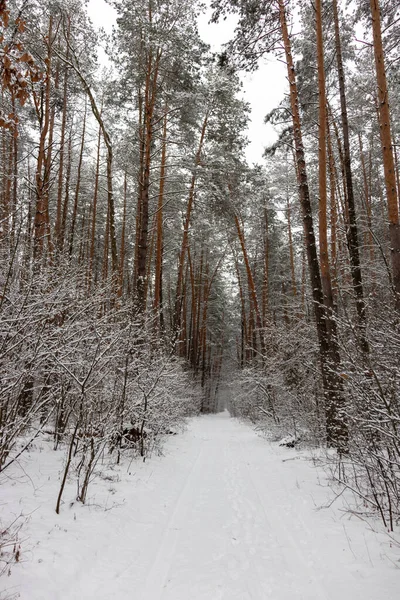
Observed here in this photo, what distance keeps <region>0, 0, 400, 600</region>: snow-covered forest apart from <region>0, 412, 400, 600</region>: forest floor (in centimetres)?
3

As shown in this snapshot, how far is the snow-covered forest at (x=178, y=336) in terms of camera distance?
3.41 metres

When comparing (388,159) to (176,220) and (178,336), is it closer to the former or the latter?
(178,336)

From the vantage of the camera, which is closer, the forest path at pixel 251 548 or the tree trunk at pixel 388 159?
the forest path at pixel 251 548

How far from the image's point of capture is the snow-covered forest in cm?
341

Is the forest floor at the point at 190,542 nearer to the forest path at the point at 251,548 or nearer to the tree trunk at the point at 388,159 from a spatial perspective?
the forest path at the point at 251,548

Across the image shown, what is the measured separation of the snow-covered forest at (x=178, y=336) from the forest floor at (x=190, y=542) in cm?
3

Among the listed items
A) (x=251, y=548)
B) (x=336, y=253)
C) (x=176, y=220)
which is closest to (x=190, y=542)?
(x=251, y=548)

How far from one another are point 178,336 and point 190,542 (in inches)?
286

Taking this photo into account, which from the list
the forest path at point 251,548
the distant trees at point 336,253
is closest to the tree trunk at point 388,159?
the distant trees at point 336,253

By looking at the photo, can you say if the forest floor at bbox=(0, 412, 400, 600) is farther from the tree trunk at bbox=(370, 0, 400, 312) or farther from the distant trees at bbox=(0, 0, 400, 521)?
the tree trunk at bbox=(370, 0, 400, 312)

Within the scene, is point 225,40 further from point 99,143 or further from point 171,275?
point 171,275

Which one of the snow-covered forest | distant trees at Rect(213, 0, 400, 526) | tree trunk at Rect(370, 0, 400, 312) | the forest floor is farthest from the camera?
tree trunk at Rect(370, 0, 400, 312)

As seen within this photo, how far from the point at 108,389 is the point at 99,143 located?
555 inches

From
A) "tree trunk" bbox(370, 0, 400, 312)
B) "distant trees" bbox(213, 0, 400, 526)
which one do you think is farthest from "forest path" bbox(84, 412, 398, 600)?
"tree trunk" bbox(370, 0, 400, 312)
